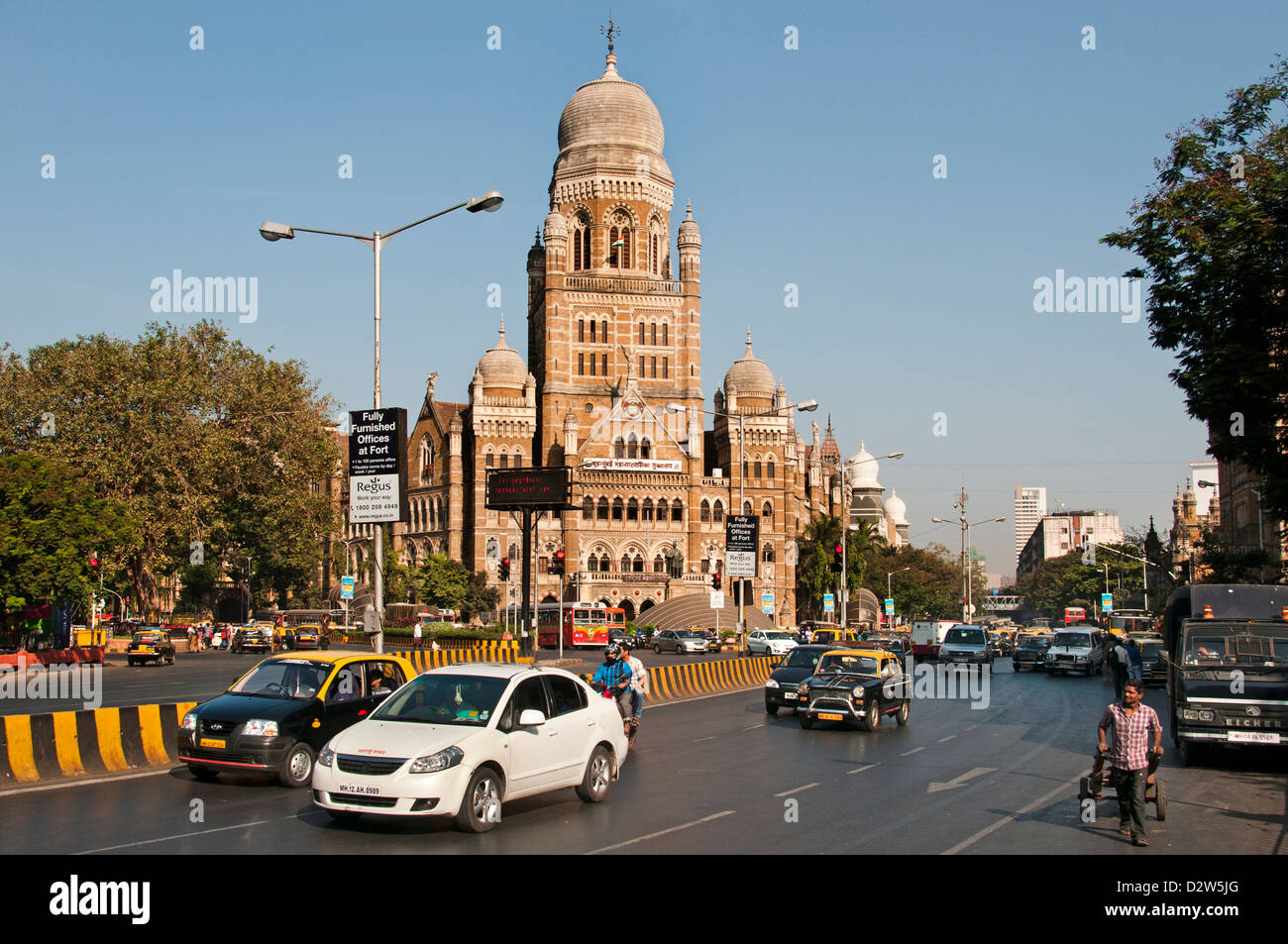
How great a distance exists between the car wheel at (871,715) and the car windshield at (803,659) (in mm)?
3731

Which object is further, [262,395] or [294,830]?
[262,395]

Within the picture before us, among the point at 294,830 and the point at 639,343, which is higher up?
the point at 639,343

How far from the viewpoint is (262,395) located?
63.2m

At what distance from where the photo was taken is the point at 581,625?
2457 inches

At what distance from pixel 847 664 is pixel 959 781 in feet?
29.3

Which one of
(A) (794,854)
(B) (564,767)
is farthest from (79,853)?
(A) (794,854)

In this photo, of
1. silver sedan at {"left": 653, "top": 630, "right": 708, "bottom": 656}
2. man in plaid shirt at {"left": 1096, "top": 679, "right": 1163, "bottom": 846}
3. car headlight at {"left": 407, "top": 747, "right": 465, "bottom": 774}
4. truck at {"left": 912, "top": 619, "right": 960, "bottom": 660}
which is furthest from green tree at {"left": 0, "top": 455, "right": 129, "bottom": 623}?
man in plaid shirt at {"left": 1096, "top": 679, "right": 1163, "bottom": 846}

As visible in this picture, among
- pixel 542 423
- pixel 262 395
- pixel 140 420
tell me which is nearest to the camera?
Result: pixel 140 420

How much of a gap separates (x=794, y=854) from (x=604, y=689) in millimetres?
8354

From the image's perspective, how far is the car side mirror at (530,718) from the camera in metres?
12.0

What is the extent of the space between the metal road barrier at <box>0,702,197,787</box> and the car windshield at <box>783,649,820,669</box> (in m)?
14.2

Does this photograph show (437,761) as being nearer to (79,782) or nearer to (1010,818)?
(1010,818)

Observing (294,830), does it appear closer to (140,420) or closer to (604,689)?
(604,689)

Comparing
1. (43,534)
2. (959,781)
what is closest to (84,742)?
(959,781)
